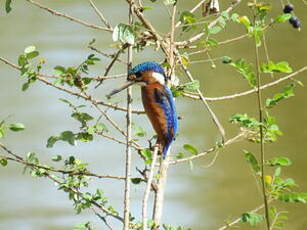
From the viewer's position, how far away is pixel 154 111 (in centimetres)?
120

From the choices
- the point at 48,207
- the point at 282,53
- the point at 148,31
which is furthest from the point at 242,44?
the point at 148,31

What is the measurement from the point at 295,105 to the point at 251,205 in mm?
639

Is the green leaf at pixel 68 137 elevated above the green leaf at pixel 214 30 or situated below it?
below

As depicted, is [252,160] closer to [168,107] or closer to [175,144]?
[168,107]

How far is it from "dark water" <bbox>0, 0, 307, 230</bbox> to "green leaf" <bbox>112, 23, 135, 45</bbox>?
1.22 m

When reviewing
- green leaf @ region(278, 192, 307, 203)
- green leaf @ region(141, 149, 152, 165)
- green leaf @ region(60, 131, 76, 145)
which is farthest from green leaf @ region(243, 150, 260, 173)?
green leaf @ region(60, 131, 76, 145)

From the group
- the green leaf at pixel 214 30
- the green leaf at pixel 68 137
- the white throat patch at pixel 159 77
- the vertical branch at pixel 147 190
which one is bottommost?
the vertical branch at pixel 147 190

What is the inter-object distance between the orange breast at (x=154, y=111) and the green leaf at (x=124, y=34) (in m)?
0.08

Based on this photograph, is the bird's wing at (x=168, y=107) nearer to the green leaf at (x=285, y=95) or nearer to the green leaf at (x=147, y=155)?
the green leaf at (x=147, y=155)

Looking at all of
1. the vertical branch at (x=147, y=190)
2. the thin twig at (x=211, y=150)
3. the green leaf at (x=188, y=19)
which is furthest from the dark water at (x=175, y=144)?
the vertical branch at (x=147, y=190)

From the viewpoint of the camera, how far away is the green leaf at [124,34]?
1.17 metres

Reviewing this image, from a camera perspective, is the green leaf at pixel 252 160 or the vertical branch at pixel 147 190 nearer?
the vertical branch at pixel 147 190

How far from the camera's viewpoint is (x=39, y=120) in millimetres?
3062

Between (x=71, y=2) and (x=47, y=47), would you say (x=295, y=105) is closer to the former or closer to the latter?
(x=47, y=47)
